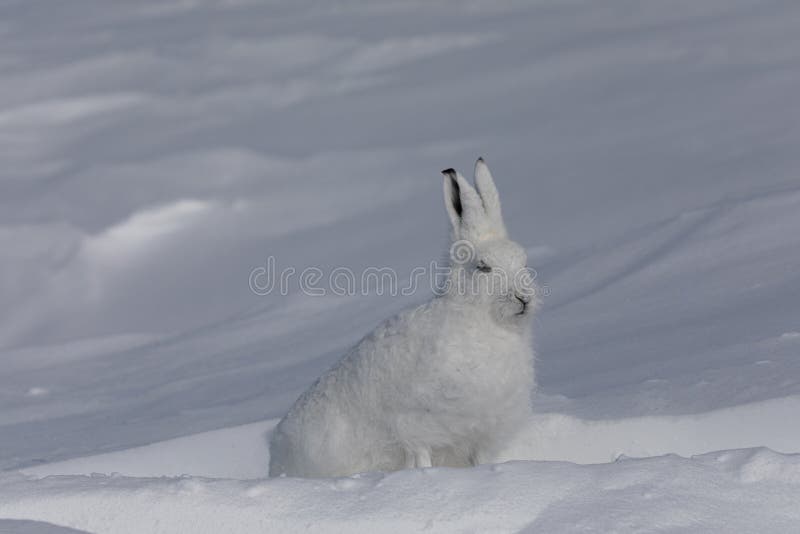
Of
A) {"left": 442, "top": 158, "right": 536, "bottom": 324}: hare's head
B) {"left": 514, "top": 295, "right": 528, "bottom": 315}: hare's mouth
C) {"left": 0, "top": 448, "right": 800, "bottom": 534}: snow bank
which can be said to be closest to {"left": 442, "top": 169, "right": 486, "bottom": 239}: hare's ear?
{"left": 442, "top": 158, "right": 536, "bottom": 324}: hare's head

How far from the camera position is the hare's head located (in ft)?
10.3

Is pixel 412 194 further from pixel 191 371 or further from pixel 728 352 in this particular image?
pixel 728 352

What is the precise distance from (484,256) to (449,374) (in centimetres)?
31

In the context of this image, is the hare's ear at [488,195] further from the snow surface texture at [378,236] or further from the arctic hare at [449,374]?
the snow surface texture at [378,236]

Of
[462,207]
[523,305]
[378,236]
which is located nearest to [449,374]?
[523,305]

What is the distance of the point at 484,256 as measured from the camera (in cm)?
317

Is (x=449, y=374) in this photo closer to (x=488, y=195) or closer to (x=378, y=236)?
(x=488, y=195)

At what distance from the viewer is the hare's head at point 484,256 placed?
10.3ft

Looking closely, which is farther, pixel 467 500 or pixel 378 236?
pixel 378 236

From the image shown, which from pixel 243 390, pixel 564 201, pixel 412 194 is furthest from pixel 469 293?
pixel 412 194

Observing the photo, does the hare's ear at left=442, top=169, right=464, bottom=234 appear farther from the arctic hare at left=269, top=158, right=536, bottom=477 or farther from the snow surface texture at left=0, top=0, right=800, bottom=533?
the snow surface texture at left=0, top=0, right=800, bottom=533

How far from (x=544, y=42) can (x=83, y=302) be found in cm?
481

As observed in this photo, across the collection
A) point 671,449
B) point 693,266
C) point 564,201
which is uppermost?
point 564,201

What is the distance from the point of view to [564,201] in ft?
23.5
